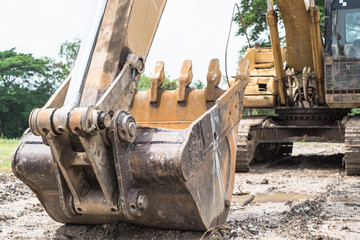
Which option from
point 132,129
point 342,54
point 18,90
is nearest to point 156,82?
point 132,129

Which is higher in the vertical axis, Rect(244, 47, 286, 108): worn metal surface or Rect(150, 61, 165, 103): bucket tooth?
Rect(150, 61, 165, 103): bucket tooth

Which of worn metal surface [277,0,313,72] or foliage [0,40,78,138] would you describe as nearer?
worn metal surface [277,0,313,72]

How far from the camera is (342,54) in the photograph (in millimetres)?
8492

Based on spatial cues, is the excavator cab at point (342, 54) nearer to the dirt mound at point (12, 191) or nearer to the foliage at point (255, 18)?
the dirt mound at point (12, 191)

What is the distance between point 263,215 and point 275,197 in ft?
4.71

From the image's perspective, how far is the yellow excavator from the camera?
8.15m

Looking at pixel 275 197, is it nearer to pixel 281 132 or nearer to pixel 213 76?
pixel 213 76

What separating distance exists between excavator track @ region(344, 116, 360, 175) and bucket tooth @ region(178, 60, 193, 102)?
406cm

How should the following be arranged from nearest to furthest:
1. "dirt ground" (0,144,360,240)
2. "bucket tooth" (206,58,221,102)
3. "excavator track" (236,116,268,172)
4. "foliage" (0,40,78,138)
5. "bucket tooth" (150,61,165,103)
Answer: "dirt ground" (0,144,360,240)
"bucket tooth" (206,58,221,102)
"bucket tooth" (150,61,165,103)
"excavator track" (236,116,268,172)
"foliage" (0,40,78,138)

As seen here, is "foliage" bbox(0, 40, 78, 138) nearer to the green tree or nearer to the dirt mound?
the green tree

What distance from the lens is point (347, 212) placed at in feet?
15.3

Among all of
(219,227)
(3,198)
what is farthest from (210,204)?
(3,198)

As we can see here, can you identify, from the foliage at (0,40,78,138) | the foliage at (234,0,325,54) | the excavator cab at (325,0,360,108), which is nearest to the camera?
the excavator cab at (325,0,360,108)

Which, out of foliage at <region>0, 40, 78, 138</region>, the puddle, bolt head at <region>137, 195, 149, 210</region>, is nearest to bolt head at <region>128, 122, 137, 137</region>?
bolt head at <region>137, 195, 149, 210</region>
